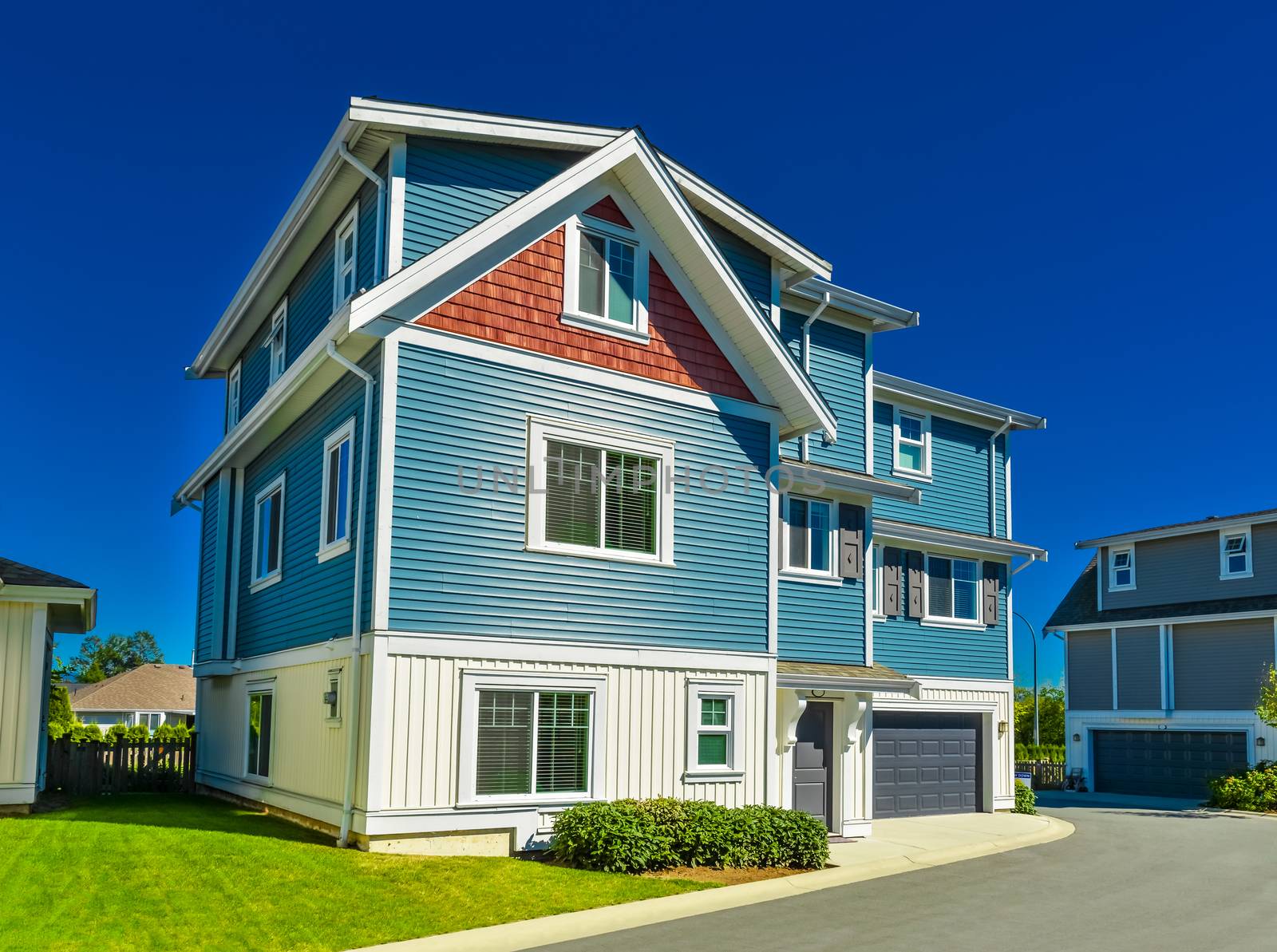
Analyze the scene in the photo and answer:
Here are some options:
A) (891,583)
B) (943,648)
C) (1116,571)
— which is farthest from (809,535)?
(1116,571)

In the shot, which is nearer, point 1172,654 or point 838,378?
point 838,378

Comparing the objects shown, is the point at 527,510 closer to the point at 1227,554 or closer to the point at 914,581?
the point at 914,581

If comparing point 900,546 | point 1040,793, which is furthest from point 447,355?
point 1040,793

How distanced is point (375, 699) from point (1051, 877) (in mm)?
9448

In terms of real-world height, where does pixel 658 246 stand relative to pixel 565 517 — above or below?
above

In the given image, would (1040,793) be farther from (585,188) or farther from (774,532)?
(585,188)

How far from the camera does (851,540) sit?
2197cm

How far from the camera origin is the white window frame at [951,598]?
82.8ft

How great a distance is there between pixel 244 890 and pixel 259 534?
9828 millimetres

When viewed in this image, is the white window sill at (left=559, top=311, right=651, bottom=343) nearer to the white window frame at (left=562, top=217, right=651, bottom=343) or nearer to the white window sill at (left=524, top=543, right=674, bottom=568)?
the white window frame at (left=562, top=217, right=651, bottom=343)

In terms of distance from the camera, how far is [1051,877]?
16.3m

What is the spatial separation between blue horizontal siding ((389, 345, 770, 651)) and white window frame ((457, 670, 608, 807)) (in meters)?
0.56

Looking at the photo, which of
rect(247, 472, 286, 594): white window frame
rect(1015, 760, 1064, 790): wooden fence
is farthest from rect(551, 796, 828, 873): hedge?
rect(1015, 760, 1064, 790): wooden fence

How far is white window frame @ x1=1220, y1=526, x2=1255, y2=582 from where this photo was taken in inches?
1435
